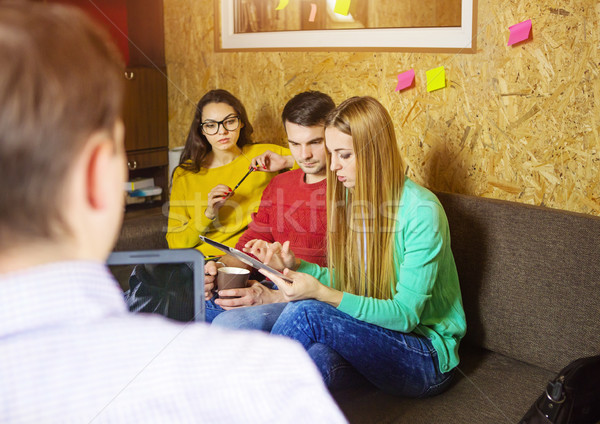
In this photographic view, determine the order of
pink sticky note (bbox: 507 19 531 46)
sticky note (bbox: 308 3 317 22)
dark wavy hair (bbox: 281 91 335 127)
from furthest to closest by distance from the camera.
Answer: sticky note (bbox: 308 3 317 22) < dark wavy hair (bbox: 281 91 335 127) < pink sticky note (bbox: 507 19 531 46)

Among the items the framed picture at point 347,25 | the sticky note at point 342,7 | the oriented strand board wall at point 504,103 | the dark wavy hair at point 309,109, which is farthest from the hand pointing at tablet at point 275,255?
the sticky note at point 342,7

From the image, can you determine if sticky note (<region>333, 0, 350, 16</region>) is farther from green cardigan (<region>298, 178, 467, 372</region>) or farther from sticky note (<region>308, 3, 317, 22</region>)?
green cardigan (<region>298, 178, 467, 372</region>)

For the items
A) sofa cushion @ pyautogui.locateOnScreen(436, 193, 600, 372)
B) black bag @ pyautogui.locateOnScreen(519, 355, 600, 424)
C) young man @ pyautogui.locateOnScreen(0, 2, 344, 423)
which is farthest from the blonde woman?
young man @ pyautogui.locateOnScreen(0, 2, 344, 423)

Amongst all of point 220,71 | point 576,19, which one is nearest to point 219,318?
point 576,19

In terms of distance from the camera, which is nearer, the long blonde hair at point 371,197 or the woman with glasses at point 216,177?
the long blonde hair at point 371,197

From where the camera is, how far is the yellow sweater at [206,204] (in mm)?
1580

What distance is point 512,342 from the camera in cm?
119

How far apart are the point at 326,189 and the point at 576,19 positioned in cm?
61

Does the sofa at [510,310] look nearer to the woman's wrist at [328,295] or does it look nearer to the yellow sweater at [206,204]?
the woman's wrist at [328,295]

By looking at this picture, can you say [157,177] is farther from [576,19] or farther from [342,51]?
[576,19]

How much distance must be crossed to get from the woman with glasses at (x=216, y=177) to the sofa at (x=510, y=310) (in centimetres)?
56

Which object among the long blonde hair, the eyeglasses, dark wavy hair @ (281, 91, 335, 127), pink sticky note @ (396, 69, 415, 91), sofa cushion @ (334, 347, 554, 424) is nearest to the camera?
sofa cushion @ (334, 347, 554, 424)

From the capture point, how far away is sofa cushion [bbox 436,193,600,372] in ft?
3.55

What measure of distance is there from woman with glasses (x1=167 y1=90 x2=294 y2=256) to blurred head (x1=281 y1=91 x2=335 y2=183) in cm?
21
